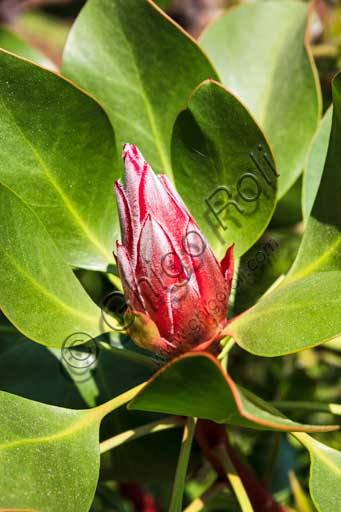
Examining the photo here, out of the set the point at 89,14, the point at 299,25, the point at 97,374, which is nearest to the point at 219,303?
the point at 97,374

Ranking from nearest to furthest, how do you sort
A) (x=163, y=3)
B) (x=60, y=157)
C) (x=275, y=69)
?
(x=60, y=157) < (x=275, y=69) < (x=163, y=3)

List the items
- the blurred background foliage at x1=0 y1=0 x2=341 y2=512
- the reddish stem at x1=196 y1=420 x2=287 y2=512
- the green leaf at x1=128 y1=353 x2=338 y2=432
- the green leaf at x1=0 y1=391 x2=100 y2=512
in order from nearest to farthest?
the green leaf at x1=128 y1=353 x2=338 y2=432, the green leaf at x1=0 y1=391 x2=100 y2=512, the reddish stem at x1=196 y1=420 x2=287 y2=512, the blurred background foliage at x1=0 y1=0 x2=341 y2=512

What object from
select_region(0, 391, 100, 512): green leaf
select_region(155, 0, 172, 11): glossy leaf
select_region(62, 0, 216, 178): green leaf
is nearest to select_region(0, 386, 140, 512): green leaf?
select_region(0, 391, 100, 512): green leaf

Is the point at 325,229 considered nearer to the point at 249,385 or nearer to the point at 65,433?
the point at 65,433

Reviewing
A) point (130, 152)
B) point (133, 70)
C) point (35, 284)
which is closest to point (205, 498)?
point (35, 284)

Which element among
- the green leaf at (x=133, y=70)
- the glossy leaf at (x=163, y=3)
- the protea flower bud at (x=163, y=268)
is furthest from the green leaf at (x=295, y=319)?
the glossy leaf at (x=163, y=3)

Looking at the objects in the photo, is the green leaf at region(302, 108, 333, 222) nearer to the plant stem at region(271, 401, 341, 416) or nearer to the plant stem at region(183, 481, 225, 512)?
the plant stem at region(271, 401, 341, 416)

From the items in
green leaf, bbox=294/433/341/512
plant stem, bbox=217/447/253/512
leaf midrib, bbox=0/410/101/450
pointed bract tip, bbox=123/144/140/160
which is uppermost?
pointed bract tip, bbox=123/144/140/160

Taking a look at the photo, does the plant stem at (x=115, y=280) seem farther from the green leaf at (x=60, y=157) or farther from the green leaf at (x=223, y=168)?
the green leaf at (x=223, y=168)
